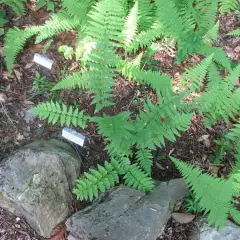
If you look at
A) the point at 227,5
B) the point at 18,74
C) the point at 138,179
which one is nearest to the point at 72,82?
the point at 18,74

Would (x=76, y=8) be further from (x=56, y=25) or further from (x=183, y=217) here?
(x=183, y=217)

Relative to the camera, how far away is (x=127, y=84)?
4.48m

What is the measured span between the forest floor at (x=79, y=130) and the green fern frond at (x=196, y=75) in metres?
0.32

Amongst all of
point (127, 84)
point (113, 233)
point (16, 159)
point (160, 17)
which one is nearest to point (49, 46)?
point (127, 84)

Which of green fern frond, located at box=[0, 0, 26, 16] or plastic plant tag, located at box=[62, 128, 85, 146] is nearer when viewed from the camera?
plastic plant tag, located at box=[62, 128, 85, 146]

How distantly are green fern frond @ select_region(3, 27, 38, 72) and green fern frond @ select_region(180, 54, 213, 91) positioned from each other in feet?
7.03

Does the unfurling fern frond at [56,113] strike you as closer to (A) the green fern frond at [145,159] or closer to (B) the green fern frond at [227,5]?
(A) the green fern frond at [145,159]

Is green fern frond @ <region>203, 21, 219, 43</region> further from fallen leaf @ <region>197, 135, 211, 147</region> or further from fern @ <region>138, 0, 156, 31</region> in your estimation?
fallen leaf @ <region>197, 135, 211, 147</region>

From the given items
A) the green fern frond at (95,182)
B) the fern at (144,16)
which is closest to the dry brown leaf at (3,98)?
the green fern frond at (95,182)

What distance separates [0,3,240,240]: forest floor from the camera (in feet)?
11.8

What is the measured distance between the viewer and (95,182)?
3508mm

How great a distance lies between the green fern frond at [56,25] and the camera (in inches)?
176

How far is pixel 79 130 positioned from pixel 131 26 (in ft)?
5.12

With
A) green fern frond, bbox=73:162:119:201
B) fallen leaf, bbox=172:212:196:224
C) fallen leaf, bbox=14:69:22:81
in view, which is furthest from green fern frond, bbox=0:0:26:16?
fallen leaf, bbox=172:212:196:224
